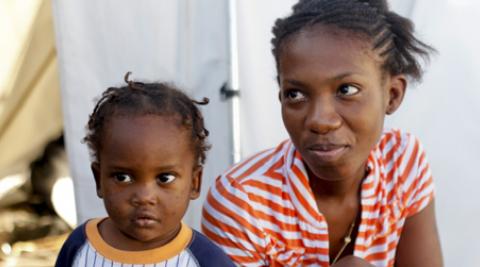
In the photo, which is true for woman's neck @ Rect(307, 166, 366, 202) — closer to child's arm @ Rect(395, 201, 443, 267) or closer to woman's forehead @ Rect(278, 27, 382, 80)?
child's arm @ Rect(395, 201, 443, 267)

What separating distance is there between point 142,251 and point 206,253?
119mm

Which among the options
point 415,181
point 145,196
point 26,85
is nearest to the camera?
point 145,196

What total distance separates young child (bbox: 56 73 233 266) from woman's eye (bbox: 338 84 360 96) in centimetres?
28

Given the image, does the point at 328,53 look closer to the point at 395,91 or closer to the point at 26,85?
the point at 395,91

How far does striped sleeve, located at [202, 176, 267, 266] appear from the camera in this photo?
1.89 metres

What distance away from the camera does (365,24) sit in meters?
1.82

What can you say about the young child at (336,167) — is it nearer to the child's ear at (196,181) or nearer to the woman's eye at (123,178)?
the child's ear at (196,181)

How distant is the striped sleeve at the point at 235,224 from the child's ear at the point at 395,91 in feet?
1.15

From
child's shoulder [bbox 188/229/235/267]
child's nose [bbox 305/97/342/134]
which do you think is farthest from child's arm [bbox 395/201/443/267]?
child's shoulder [bbox 188/229/235/267]

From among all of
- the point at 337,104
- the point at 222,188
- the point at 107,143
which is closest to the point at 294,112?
the point at 337,104

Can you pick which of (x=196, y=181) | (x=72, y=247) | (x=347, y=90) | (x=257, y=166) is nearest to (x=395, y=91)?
(x=347, y=90)

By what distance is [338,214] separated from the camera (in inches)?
77.9

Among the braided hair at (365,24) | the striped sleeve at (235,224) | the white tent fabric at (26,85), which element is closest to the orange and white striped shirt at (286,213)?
the striped sleeve at (235,224)

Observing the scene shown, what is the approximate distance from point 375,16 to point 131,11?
879 mm
